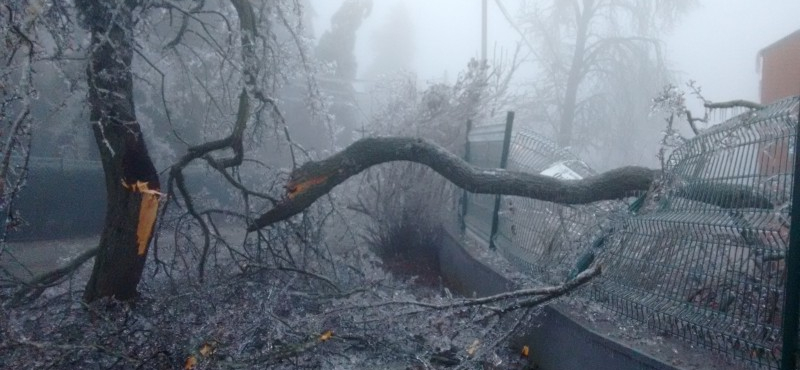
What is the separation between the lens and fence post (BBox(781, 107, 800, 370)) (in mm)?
2670

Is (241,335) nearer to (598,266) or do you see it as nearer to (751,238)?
(598,266)

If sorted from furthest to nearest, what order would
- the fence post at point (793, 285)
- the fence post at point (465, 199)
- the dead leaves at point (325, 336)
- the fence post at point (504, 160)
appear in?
the fence post at point (465, 199), the fence post at point (504, 160), the dead leaves at point (325, 336), the fence post at point (793, 285)

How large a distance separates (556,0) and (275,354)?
1830cm

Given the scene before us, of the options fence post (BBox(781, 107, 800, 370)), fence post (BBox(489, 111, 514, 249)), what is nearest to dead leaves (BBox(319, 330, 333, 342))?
fence post (BBox(781, 107, 800, 370))

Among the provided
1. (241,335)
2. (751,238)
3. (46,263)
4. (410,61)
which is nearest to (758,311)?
(751,238)

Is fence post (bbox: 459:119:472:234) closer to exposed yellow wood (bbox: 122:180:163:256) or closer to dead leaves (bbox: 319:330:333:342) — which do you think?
exposed yellow wood (bbox: 122:180:163:256)

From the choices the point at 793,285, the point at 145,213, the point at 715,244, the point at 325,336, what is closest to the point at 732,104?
the point at 715,244

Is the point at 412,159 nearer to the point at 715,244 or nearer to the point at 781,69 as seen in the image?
the point at 715,244

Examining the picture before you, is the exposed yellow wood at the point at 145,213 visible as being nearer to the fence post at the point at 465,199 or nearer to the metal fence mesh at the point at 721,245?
the metal fence mesh at the point at 721,245

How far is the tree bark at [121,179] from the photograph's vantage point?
5188 mm

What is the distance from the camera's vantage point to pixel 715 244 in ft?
10.7

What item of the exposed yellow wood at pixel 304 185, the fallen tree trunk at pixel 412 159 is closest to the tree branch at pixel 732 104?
the fallen tree trunk at pixel 412 159

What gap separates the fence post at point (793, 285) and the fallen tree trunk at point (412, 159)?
261 centimetres

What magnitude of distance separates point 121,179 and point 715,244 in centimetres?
439
